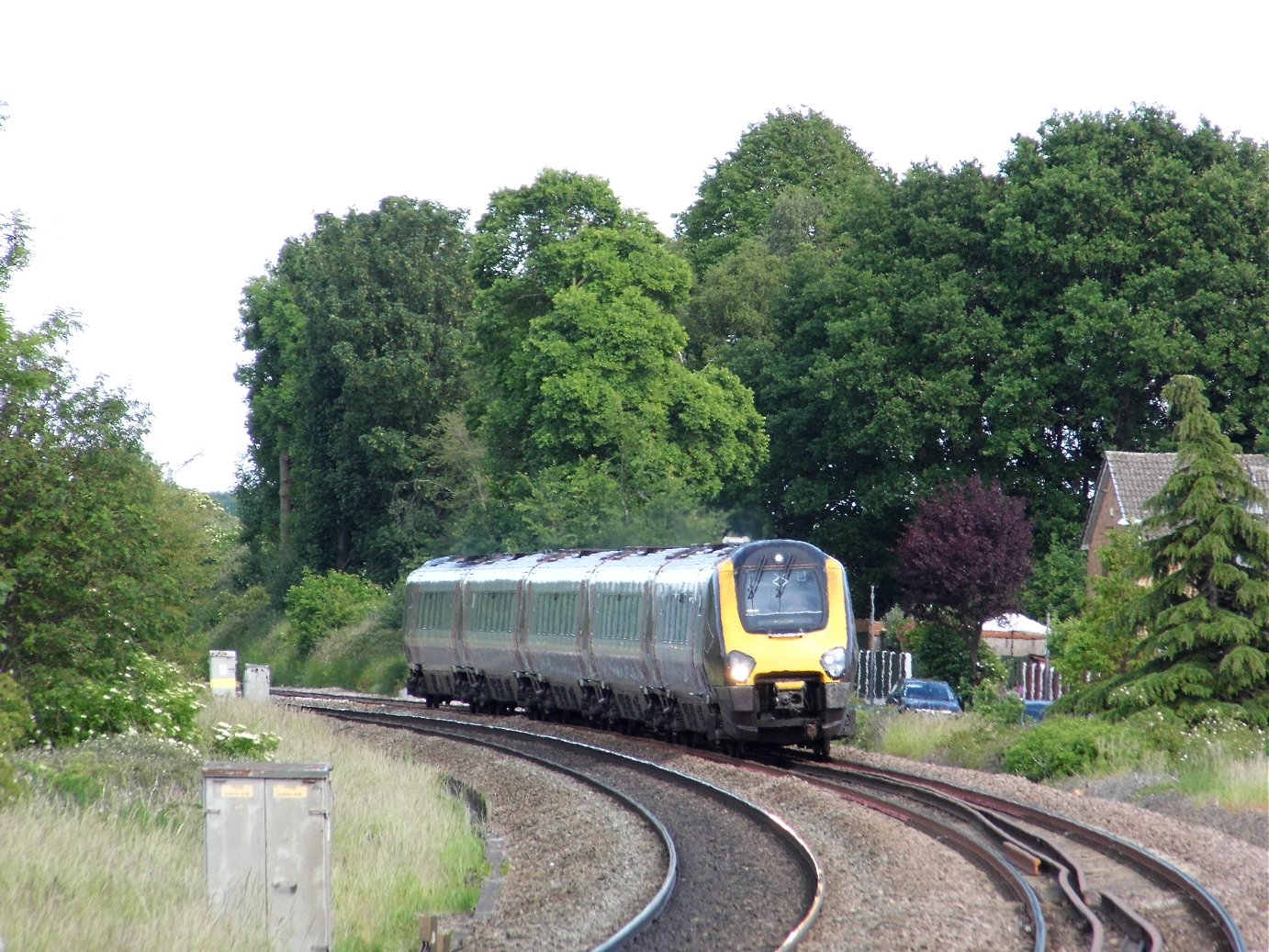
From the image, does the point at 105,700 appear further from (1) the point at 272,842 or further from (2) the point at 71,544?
(1) the point at 272,842

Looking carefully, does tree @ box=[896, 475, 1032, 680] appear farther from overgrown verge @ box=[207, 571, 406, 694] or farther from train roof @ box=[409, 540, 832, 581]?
overgrown verge @ box=[207, 571, 406, 694]

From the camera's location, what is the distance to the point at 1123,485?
148 ft

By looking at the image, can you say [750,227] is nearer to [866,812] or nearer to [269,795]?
[866,812]

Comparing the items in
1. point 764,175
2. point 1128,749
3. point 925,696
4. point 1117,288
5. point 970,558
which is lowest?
point 1128,749

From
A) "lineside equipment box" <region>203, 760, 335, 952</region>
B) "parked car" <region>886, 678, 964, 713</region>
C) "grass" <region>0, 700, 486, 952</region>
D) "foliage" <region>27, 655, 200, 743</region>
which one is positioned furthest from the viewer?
"parked car" <region>886, 678, 964, 713</region>

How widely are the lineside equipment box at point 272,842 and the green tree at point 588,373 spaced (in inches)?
1322

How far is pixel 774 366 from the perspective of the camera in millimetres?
56281

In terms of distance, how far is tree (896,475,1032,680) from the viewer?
1704 inches

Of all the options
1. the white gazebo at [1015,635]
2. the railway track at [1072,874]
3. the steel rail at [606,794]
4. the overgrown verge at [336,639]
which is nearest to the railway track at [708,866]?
the steel rail at [606,794]

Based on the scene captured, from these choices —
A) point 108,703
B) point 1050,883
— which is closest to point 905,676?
point 108,703

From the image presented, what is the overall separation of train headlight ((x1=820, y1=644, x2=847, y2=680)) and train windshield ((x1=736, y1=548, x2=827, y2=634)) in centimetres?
42

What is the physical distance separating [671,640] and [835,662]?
3.19m

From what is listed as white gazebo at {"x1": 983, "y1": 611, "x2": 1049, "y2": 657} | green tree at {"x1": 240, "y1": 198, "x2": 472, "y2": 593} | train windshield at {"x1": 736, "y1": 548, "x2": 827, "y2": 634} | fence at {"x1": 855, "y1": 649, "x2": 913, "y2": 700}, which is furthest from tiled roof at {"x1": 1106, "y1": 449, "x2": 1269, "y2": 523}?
green tree at {"x1": 240, "y1": 198, "x2": 472, "y2": 593}

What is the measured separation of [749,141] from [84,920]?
69256 millimetres
